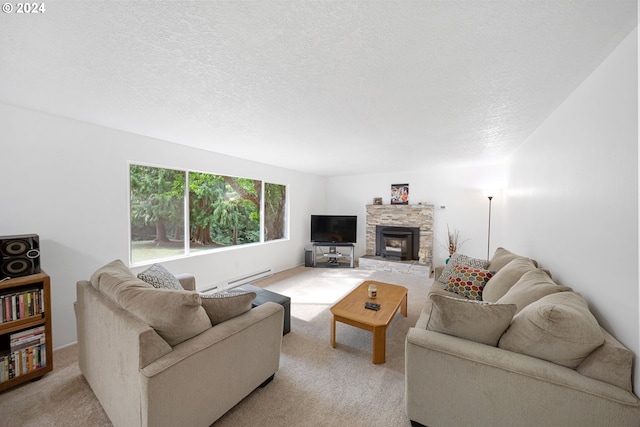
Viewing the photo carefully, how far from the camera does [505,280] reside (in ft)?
7.55

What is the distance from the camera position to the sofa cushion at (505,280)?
2.23 metres

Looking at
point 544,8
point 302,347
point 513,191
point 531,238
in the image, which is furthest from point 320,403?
point 513,191

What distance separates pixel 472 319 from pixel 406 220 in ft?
14.6

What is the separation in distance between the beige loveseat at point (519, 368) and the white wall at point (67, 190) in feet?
11.1

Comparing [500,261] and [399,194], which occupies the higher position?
[399,194]

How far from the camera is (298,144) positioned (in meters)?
3.43

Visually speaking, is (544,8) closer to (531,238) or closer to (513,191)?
(531,238)

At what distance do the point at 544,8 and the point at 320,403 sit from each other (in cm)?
264

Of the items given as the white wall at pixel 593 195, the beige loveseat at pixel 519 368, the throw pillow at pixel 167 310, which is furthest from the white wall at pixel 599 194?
the throw pillow at pixel 167 310

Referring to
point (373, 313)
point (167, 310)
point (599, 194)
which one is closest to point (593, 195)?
point (599, 194)

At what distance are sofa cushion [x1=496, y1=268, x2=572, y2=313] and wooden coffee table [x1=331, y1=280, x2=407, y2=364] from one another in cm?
103

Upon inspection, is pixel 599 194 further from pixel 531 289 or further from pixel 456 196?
pixel 456 196

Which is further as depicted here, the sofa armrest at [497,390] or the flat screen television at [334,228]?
the flat screen television at [334,228]

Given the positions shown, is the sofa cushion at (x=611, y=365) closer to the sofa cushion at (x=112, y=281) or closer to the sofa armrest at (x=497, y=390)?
the sofa armrest at (x=497, y=390)
